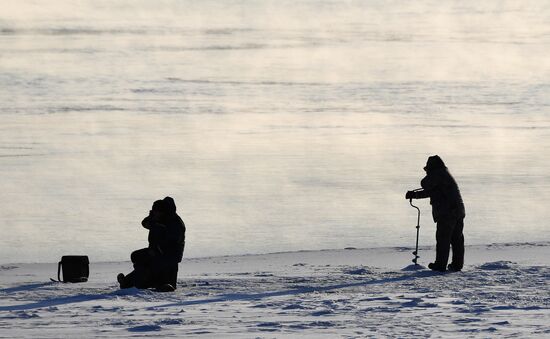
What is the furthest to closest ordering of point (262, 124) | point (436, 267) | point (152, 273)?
point (262, 124) < point (436, 267) < point (152, 273)

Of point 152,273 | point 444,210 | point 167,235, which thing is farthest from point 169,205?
point 444,210

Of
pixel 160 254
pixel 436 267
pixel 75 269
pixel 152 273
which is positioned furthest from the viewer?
pixel 436 267

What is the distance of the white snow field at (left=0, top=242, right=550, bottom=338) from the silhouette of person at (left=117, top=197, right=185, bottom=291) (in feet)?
0.50

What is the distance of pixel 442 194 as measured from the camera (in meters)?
14.7

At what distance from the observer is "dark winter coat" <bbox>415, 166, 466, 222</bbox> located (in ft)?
48.1

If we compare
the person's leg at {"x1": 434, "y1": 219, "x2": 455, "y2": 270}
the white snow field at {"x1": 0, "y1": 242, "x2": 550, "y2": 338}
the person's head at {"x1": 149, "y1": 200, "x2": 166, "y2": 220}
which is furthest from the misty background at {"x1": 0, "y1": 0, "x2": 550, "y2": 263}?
the person's head at {"x1": 149, "y1": 200, "x2": 166, "y2": 220}

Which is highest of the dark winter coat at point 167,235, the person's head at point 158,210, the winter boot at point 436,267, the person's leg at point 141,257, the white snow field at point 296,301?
the person's head at point 158,210

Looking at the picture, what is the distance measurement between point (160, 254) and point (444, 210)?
10.9ft

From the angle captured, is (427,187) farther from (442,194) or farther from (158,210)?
(158,210)

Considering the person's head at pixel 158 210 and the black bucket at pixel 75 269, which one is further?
the black bucket at pixel 75 269

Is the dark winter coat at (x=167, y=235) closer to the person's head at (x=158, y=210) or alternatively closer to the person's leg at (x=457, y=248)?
the person's head at (x=158, y=210)

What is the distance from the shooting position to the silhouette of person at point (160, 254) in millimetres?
12883

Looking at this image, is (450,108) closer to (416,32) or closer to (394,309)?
(416,32)

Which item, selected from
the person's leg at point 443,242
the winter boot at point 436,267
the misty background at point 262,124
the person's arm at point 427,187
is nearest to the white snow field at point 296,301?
the winter boot at point 436,267
